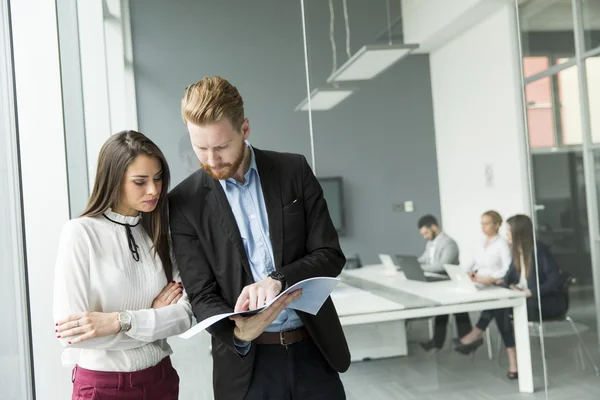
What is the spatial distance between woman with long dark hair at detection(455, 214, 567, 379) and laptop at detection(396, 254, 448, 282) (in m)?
0.49

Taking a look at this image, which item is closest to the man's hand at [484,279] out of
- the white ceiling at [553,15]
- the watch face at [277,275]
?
the white ceiling at [553,15]

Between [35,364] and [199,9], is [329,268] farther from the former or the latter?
[199,9]

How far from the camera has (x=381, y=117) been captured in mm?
3355

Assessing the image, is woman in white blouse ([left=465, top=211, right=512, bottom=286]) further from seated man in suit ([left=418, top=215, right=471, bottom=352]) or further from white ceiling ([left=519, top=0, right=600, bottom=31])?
white ceiling ([left=519, top=0, right=600, bottom=31])

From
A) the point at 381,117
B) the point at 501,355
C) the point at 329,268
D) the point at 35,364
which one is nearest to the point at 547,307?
the point at 501,355

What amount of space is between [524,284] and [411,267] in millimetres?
767

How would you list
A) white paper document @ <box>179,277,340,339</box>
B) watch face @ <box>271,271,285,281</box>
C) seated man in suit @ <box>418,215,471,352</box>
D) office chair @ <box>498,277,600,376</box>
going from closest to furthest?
white paper document @ <box>179,277,340,339</box> < watch face @ <box>271,271,285,281</box> < seated man in suit @ <box>418,215,471,352</box> < office chair @ <box>498,277,600,376</box>

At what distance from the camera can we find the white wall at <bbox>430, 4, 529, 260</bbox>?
11.2 ft

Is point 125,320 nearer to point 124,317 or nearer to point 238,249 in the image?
point 124,317

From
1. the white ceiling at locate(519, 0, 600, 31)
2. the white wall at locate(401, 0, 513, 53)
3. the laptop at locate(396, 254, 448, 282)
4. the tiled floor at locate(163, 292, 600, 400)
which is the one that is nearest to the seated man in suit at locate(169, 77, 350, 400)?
the tiled floor at locate(163, 292, 600, 400)

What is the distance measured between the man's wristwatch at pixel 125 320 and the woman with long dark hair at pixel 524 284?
2307mm

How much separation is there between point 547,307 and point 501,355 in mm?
404

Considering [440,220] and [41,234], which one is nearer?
[41,234]

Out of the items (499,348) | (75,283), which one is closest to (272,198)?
(75,283)
